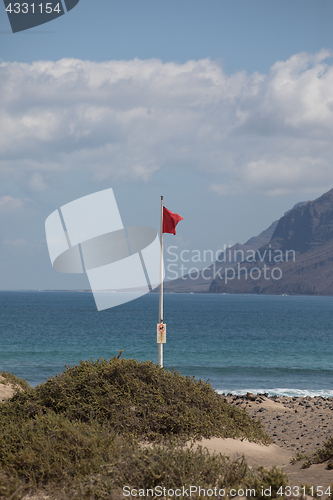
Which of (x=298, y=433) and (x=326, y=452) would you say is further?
(x=298, y=433)

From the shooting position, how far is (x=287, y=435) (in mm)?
13844

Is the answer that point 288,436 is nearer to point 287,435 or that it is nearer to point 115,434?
point 287,435

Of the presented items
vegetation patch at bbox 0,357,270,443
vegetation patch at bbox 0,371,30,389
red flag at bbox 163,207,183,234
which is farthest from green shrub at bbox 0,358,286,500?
vegetation patch at bbox 0,371,30,389

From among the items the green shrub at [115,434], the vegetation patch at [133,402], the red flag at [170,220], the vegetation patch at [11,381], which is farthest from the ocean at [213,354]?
the green shrub at [115,434]

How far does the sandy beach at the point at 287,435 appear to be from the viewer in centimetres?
774

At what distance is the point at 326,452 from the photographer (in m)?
8.17

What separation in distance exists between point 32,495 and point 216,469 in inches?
115

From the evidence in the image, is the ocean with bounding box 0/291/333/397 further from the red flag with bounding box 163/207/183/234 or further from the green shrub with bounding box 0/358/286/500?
the green shrub with bounding box 0/358/286/500

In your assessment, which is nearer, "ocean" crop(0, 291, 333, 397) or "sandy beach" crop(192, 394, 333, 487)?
"sandy beach" crop(192, 394, 333, 487)

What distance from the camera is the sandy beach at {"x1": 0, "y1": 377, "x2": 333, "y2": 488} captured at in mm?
7745

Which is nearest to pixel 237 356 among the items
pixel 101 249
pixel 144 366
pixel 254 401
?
pixel 254 401

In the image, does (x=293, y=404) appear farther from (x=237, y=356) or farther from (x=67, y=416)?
(x=237, y=356)

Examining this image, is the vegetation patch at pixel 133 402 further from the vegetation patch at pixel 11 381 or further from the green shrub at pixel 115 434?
the vegetation patch at pixel 11 381

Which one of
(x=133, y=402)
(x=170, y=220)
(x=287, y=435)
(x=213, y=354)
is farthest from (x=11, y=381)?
(x=213, y=354)
